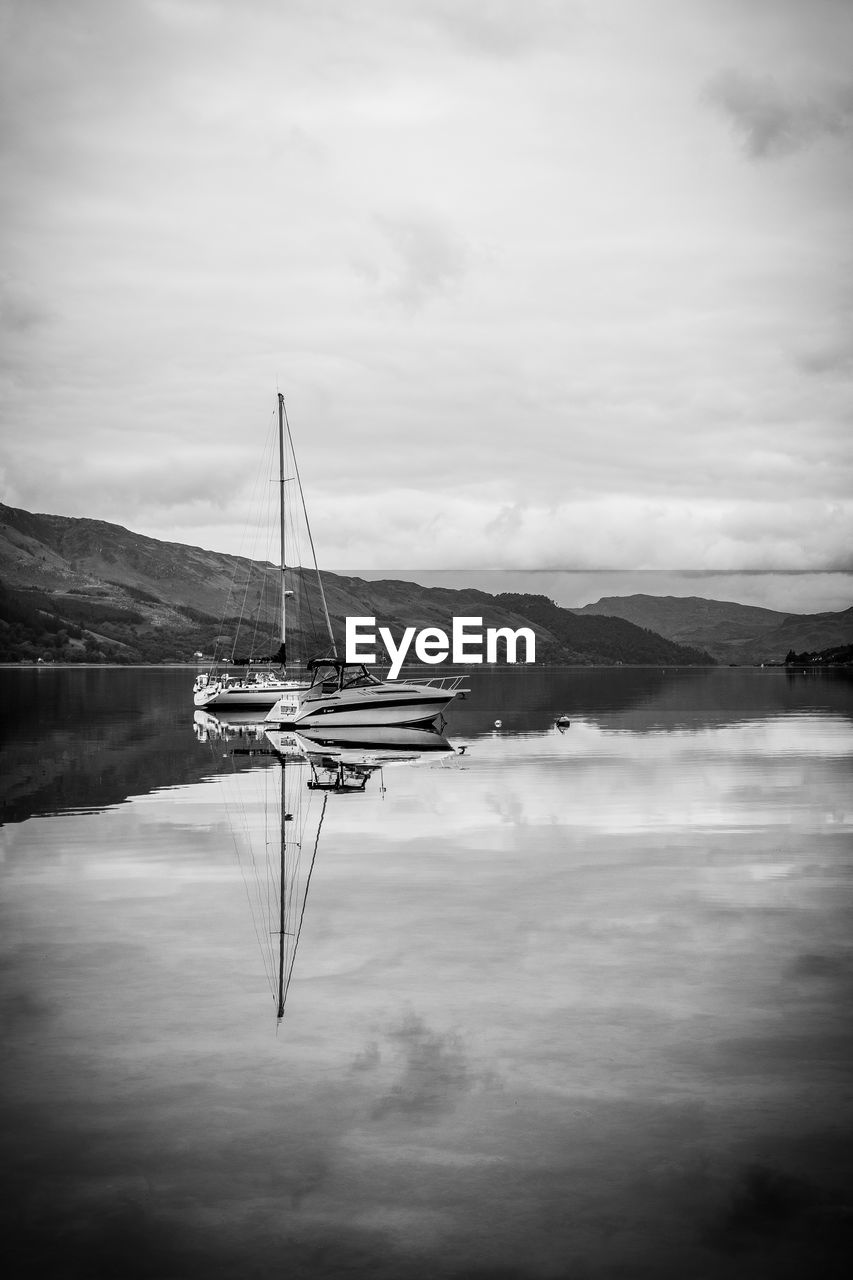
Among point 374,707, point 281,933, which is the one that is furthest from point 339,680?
point 281,933

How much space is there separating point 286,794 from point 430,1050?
2624cm

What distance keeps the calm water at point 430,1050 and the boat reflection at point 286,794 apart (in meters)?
0.25

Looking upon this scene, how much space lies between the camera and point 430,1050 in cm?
1436

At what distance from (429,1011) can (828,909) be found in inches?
383

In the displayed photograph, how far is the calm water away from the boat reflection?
252 mm

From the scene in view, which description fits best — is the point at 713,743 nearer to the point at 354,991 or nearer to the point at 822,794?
the point at 822,794

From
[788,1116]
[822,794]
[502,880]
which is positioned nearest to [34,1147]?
[788,1116]

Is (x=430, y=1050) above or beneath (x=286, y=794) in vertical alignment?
beneath

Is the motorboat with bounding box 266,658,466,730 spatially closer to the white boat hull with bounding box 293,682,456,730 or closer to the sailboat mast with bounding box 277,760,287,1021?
the white boat hull with bounding box 293,682,456,730

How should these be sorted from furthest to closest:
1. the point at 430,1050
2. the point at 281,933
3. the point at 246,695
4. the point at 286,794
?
the point at 246,695
the point at 286,794
the point at 281,933
the point at 430,1050

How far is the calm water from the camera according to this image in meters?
10.0

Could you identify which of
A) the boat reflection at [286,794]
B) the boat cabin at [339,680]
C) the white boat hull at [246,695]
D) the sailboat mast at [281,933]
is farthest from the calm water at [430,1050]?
the white boat hull at [246,695]

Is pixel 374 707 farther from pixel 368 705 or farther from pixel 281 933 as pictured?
pixel 281 933

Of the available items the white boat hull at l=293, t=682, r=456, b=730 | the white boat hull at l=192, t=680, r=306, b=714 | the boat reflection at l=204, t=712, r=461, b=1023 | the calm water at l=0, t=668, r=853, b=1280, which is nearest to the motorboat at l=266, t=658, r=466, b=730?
the white boat hull at l=293, t=682, r=456, b=730
